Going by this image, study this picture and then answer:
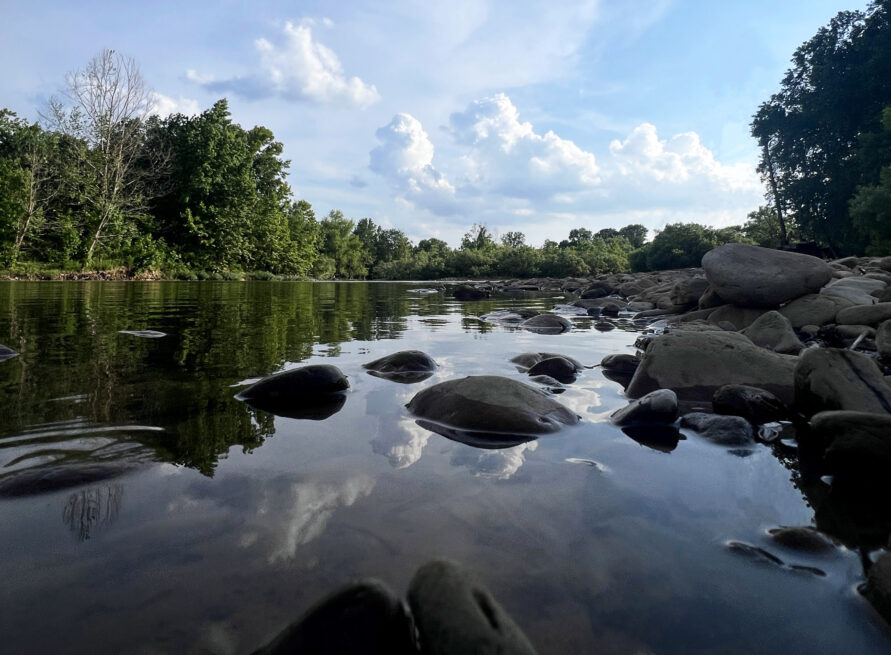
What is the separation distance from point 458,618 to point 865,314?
24.1 ft

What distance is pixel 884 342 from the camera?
4.76m

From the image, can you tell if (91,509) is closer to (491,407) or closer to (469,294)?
(491,407)

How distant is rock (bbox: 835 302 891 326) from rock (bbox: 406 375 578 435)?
200 inches

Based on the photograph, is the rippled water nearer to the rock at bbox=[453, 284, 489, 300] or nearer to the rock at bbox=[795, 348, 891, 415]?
the rock at bbox=[795, 348, 891, 415]

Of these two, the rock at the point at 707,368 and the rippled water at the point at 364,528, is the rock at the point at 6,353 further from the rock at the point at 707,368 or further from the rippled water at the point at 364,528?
the rock at the point at 707,368

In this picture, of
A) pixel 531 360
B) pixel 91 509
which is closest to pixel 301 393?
pixel 91 509

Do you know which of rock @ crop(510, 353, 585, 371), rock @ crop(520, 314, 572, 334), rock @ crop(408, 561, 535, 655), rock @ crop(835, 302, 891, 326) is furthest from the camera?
rock @ crop(520, 314, 572, 334)

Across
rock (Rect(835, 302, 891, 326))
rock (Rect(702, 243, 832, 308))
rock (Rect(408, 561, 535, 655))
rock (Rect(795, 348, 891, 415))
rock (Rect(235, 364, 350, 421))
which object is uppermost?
rock (Rect(702, 243, 832, 308))

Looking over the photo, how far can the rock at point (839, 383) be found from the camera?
2.89 metres

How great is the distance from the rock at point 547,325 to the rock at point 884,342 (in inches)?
165

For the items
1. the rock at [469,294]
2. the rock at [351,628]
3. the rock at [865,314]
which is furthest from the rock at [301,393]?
the rock at [469,294]

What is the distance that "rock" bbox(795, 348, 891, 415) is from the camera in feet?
9.47

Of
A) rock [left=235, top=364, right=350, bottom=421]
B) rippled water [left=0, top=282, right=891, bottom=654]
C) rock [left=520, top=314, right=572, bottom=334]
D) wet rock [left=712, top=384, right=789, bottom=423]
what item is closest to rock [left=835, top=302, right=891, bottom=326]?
wet rock [left=712, top=384, right=789, bottom=423]

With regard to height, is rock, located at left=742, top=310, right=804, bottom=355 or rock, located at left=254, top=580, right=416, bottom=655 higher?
rock, located at left=742, top=310, right=804, bottom=355
